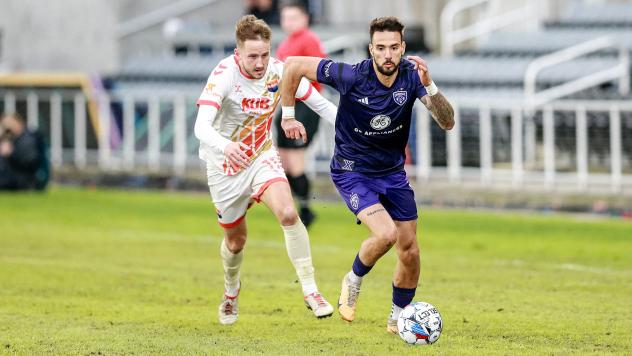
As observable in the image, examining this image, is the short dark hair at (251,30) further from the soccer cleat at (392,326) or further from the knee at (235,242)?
the soccer cleat at (392,326)

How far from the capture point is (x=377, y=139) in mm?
10102

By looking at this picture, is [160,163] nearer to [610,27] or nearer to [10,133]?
[10,133]

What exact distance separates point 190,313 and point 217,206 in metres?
1.01

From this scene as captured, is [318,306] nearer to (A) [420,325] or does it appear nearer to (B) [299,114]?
(A) [420,325]

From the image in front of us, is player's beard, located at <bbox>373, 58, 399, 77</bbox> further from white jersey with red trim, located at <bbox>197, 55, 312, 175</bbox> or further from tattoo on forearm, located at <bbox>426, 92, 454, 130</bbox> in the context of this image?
white jersey with red trim, located at <bbox>197, 55, 312, 175</bbox>

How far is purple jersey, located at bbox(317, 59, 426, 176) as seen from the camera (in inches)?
391

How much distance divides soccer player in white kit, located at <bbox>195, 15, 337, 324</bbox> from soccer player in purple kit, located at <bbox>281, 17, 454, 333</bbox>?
1.02 feet

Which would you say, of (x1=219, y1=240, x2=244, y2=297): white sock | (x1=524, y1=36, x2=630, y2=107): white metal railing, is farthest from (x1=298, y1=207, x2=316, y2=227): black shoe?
(x1=219, y1=240, x2=244, y2=297): white sock

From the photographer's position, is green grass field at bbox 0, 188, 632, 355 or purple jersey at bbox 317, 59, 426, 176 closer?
green grass field at bbox 0, 188, 632, 355

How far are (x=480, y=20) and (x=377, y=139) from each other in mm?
18170

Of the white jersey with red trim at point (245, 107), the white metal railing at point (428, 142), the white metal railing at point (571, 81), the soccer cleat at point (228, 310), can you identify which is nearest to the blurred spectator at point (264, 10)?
the white metal railing at point (428, 142)

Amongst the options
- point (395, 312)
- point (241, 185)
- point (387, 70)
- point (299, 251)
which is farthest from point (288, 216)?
point (387, 70)

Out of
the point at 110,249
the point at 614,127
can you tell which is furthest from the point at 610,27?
the point at 110,249

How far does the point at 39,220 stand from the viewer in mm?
19781
